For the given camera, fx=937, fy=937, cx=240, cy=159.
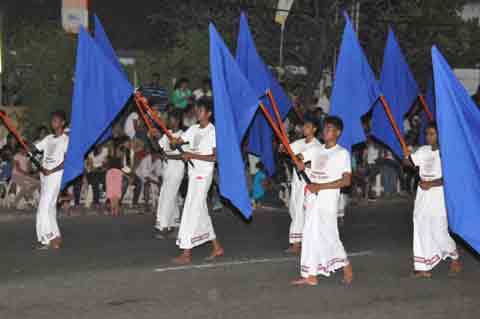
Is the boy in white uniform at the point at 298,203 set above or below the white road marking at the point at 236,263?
above

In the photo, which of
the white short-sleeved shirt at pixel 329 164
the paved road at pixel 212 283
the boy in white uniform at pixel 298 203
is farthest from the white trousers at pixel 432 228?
the boy in white uniform at pixel 298 203

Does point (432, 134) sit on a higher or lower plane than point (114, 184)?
higher

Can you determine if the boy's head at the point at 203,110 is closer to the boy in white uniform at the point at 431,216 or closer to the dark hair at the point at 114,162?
the boy in white uniform at the point at 431,216

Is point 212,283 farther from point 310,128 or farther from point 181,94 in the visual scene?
point 181,94

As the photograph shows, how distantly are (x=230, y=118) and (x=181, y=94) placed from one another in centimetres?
1029

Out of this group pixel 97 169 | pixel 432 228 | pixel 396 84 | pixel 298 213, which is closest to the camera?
pixel 432 228

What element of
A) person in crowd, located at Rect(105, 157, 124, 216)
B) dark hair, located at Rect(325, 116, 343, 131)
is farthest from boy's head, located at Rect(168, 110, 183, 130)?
dark hair, located at Rect(325, 116, 343, 131)

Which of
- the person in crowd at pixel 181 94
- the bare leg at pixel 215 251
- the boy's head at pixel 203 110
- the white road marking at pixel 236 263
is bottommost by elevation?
the white road marking at pixel 236 263

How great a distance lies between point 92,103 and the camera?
36.4 feet

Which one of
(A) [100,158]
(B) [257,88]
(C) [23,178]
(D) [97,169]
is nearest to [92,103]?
(B) [257,88]

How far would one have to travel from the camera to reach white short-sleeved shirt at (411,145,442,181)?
10.1 metres

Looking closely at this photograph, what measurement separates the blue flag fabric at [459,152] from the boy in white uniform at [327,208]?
1.39m

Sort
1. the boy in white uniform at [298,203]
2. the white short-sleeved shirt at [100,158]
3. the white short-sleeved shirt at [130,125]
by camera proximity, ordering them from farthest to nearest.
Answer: the white short-sleeved shirt at [130,125], the white short-sleeved shirt at [100,158], the boy in white uniform at [298,203]

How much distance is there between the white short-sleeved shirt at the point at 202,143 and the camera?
36.3 ft
